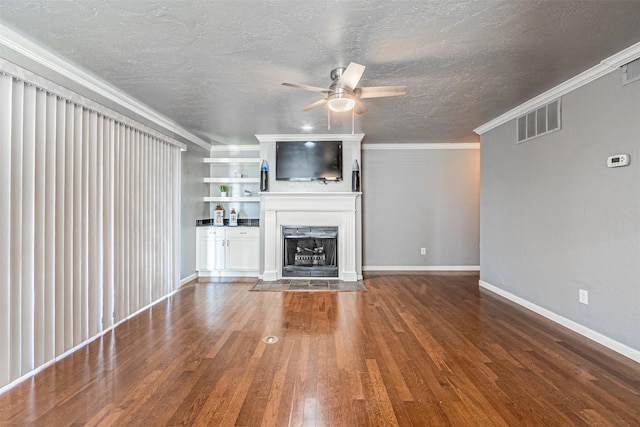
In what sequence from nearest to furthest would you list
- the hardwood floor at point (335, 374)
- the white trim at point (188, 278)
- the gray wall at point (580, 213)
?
the hardwood floor at point (335, 374)
the gray wall at point (580, 213)
the white trim at point (188, 278)

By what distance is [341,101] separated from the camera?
252 cm

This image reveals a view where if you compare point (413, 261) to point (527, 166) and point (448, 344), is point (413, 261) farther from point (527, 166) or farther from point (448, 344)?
point (448, 344)

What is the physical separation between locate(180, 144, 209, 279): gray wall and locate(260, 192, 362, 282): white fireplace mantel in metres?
1.22

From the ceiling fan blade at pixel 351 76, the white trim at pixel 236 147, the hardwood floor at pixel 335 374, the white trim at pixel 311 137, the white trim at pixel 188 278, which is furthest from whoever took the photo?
the white trim at pixel 236 147

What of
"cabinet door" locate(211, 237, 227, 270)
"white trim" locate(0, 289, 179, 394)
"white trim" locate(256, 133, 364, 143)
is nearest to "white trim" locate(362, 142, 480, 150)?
"white trim" locate(256, 133, 364, 143)

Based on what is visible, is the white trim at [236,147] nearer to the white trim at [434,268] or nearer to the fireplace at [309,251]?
the fireplace at [309,251]

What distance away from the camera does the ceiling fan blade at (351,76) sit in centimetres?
217

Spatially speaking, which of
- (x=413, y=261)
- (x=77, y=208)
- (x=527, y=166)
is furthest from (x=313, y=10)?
(x=413, y=261)

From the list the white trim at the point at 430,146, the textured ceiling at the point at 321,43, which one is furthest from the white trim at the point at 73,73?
the white trim at the point at 430,146

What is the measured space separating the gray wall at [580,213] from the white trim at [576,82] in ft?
0.22

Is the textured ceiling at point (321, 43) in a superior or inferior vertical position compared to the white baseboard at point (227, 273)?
superior

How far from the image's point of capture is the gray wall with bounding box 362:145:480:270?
5.74 meters

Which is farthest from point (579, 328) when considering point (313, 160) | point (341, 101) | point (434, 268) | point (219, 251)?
point (219, 251)

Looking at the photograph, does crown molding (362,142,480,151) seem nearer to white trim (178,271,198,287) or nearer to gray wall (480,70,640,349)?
gray wall (480,70,640,349)
